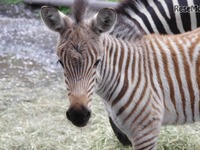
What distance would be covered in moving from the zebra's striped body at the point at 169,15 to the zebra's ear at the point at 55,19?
241 cm

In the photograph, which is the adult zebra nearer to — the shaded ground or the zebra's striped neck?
the shaded ground

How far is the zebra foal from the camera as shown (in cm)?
407

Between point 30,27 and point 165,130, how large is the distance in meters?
6.68

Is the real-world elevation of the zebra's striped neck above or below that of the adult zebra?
above

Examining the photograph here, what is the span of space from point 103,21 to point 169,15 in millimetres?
2818

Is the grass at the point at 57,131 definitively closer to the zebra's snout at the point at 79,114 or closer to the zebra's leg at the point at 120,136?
the zebra's leg at the point at 120,136

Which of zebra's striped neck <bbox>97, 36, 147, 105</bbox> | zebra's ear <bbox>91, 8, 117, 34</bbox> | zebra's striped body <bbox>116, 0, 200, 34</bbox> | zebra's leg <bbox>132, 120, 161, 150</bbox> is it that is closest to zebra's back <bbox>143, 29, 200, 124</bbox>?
zebra's striped neck <bbox>97, 36, 147, 105</bbox>

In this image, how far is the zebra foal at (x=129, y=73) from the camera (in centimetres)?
407

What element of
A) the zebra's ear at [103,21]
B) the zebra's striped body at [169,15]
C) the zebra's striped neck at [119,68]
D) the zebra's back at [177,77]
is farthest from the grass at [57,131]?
the zebra's ear at [103,21]

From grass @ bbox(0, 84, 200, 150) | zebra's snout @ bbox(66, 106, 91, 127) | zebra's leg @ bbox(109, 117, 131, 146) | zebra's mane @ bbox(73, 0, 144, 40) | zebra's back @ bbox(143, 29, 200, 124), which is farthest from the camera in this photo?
grass @ bbox(0, 84, 200, 150)

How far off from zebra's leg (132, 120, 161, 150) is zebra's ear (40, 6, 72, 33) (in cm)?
120

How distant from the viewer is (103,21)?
419 cm

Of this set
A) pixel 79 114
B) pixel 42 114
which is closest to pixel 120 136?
pixel 42 114

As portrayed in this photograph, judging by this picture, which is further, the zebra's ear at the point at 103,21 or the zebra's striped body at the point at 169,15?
the zebra's striped body at the point at 169,15
